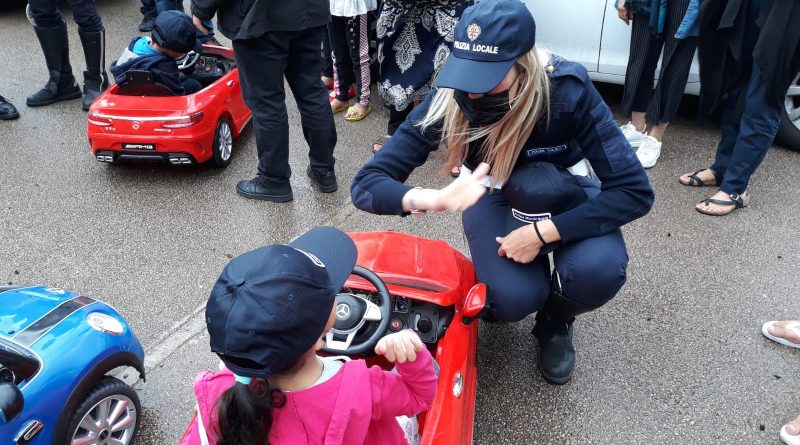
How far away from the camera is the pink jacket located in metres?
1.42

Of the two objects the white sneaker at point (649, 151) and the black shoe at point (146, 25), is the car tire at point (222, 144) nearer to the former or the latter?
the white sneaker at point (649, 151)

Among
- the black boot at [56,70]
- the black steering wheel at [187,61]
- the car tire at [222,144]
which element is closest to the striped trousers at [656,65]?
the car tire at [222,144]

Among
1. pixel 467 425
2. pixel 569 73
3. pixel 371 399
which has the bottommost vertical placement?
pixel 467 425

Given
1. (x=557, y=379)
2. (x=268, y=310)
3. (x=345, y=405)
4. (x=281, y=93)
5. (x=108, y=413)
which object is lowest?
(x=557, y=379)

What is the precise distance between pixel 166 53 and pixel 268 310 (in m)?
3.47

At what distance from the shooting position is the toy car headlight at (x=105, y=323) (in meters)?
2.12

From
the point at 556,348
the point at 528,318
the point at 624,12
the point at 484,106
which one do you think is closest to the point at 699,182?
the point at 624,12

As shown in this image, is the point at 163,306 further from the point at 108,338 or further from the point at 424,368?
the point at 424,368

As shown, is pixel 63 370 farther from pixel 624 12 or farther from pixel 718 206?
pixel 624 12

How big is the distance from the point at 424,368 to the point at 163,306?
192 centimetres

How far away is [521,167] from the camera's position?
2.28 m

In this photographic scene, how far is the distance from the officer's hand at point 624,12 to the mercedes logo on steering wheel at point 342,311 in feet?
9.75

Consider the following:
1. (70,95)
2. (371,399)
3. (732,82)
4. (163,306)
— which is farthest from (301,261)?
(70,95)

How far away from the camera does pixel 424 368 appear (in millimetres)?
1542
